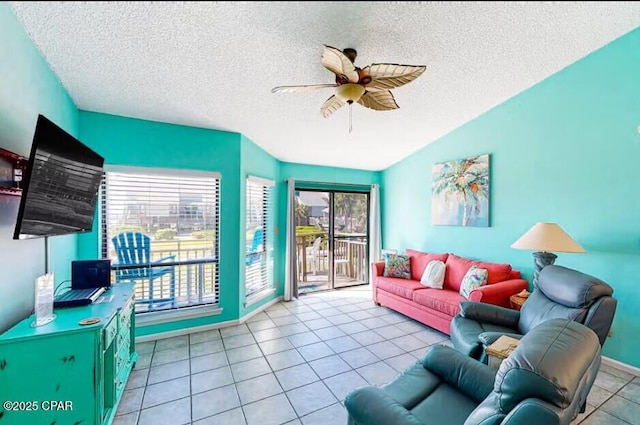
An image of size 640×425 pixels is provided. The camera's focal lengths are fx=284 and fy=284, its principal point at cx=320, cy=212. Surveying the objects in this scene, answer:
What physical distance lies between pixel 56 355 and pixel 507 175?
4.46m

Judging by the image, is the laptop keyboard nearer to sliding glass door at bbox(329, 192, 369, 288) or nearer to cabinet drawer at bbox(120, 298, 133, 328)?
cabinet drawer at bbox(120, 298, 133, 328)

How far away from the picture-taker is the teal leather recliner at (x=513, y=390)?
88cm

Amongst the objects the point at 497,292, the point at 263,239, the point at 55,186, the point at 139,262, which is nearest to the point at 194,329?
the point at 139,262

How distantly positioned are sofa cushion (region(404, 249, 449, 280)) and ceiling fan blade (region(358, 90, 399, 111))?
2617 millimetres

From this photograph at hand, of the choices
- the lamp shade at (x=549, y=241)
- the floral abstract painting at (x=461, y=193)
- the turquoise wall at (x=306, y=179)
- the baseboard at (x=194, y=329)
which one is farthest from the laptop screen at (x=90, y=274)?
the floral abstract painting at (x=461, y=193)

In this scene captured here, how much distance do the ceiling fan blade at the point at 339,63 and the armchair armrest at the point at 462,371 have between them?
1889 mm

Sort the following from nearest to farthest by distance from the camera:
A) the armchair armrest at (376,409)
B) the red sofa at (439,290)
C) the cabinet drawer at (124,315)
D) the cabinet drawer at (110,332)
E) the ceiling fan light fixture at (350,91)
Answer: the armchair armrest at (376,409), the cabinet drawer at (110,332), the ceiling fan light fixture at (350,91), the cabinet drawer at (124,315), the red sofa at (439,290)

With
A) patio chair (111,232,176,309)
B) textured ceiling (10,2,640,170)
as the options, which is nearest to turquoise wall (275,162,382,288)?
textured ceiling (10,2,640,170)

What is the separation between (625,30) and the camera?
2.52m

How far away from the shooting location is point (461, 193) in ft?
13.3

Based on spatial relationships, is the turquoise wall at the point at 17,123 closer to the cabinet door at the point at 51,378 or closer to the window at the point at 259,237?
the cabinet door at the point at 51,378

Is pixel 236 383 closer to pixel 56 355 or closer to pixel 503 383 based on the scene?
pixel 56 355

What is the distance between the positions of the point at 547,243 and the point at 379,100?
2.07 m

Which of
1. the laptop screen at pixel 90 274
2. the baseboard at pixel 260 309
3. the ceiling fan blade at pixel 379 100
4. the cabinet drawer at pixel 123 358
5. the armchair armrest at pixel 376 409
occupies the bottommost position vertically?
the baseboard at pixel 260 309
